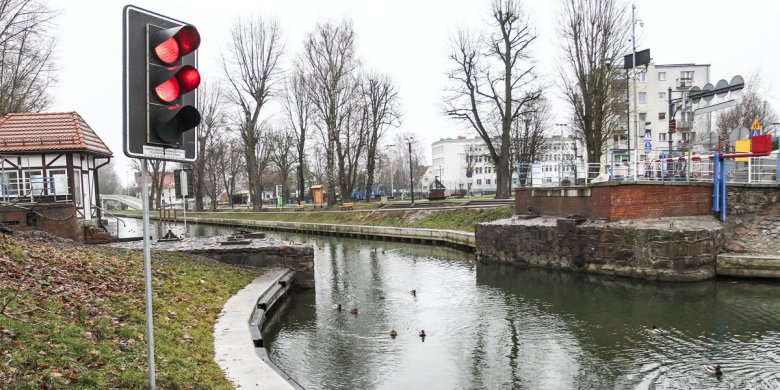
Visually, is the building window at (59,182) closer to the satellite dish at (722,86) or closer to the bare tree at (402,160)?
the satellite dish at (722,86)

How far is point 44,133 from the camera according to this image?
22156mm

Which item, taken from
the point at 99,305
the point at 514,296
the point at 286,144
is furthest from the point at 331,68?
the point at 99,305

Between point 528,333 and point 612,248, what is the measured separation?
7216 millimetres

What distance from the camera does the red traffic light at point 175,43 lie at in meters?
4.22

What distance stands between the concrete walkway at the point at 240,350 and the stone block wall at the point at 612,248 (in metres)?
11.0

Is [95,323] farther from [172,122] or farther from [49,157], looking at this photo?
[49,157]

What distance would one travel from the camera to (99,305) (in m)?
7.48

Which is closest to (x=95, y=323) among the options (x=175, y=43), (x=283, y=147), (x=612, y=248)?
(x=175, y=43)

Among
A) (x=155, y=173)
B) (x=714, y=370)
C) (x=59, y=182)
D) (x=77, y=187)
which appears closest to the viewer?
(x=714, y=370)

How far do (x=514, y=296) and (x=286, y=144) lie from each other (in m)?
48.6

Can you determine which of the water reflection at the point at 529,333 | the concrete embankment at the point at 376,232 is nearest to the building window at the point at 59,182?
the water reflection at the point at 529,333

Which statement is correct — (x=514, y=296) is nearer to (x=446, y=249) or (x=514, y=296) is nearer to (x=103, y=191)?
(x=446, y=249)

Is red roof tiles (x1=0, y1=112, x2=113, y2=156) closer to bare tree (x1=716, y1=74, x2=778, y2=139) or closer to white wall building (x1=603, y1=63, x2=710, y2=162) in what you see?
bare tree (x1=716, y1=74, x2=778, y2=139)

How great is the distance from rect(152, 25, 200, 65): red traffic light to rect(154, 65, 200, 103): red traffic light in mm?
120
